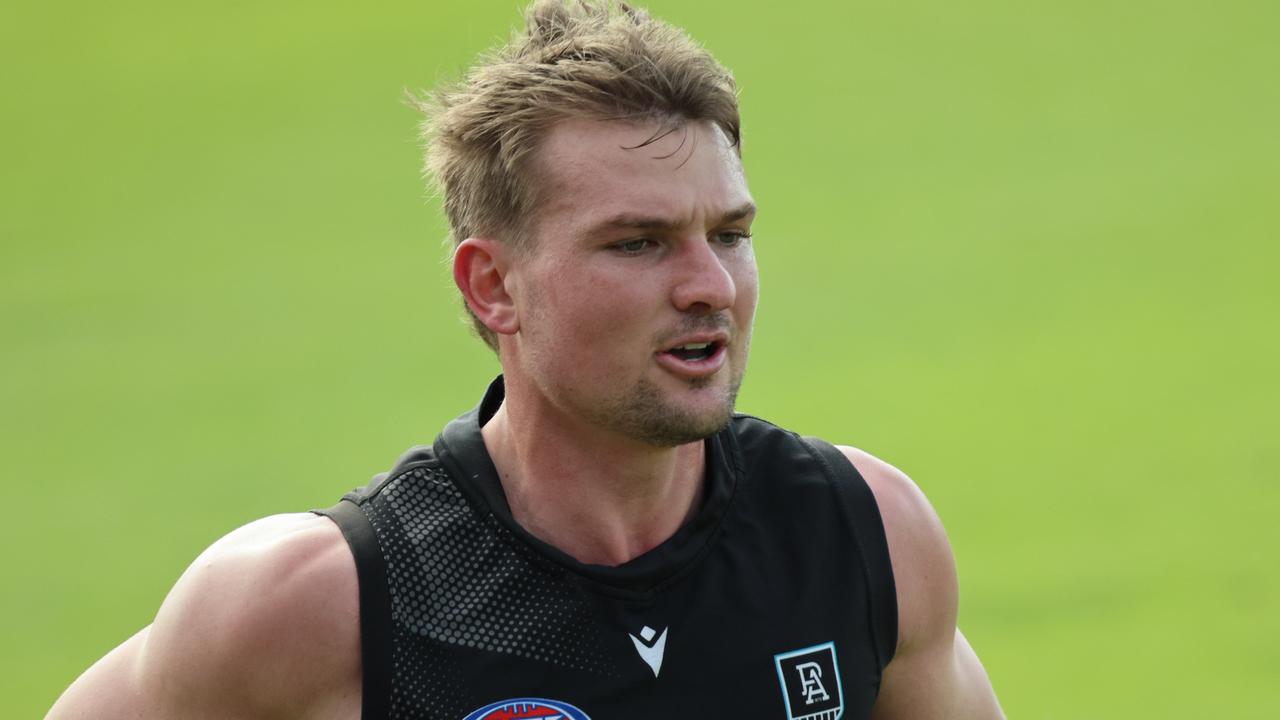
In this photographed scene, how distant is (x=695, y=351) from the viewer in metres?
2.53

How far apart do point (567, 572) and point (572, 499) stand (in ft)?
0.37

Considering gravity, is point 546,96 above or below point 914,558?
above

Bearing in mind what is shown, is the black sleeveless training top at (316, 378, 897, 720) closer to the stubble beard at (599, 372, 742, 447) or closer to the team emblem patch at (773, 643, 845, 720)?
the team emblem patch at (773, 643, 845, 720)

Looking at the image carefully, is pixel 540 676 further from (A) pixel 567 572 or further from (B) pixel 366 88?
(B) pixel 366 88

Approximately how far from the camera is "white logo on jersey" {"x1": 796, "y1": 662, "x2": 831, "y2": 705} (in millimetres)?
2607

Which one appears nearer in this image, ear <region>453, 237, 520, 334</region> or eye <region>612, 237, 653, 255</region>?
eye <region>612, 237, 653, 255</region>

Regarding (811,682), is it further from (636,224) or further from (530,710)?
(636,224)

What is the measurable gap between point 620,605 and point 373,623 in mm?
360

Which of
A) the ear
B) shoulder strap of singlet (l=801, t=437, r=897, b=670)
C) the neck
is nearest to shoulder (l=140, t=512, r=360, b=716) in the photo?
the neck

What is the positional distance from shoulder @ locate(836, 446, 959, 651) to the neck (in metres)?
0.34

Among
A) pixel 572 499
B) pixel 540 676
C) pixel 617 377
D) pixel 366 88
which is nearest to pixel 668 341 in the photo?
pixel 617 377

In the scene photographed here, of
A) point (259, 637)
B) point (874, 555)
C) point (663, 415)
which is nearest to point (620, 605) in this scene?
point (663, 415)

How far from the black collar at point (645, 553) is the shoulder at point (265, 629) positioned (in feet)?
0.77

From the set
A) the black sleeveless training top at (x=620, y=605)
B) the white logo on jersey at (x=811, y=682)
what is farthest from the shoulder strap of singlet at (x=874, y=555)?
the white logo on jersey at (x=811, y=682)
